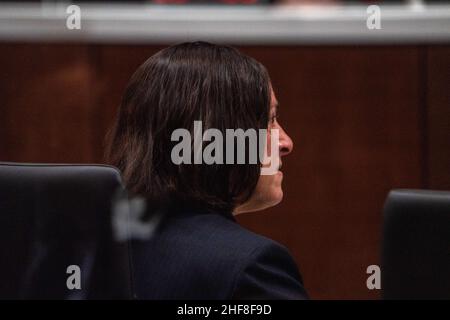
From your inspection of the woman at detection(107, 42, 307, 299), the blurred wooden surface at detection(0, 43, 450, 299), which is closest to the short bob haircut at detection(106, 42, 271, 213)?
the woman at detection(107, 42, 307, 299)

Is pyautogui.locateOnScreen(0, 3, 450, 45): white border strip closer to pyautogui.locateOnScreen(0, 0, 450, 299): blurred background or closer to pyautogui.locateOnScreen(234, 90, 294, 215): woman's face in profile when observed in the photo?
pyautogui.locateOnScreen(0, 0, 450, 299): blurred background

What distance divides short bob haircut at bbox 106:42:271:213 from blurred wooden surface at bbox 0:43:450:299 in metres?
0.88

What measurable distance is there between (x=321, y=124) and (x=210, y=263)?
42.6 inches

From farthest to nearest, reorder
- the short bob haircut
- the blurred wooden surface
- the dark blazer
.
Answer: the blurred wooden surface
the short bob haircut
the dark blazer

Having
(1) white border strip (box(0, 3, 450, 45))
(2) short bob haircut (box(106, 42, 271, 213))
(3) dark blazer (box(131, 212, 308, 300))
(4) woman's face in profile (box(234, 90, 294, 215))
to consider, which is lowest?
(3) dark blazer (box(131, 212, 308, 300))

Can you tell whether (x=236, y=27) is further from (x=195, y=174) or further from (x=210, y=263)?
(x=210, y=263)

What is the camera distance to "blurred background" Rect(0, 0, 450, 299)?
68.3 inches

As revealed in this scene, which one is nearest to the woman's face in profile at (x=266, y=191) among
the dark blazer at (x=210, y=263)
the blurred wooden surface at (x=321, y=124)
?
the dark blazer at (x=210, y=263)

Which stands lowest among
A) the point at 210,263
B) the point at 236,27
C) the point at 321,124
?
the point at 210,263

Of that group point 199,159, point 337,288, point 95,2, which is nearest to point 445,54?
point 337,288

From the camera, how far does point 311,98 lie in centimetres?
178

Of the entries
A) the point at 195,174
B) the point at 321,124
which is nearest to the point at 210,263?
the point at 195,174

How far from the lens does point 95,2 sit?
6.48 feet

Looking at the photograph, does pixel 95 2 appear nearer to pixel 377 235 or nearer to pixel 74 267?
pixel 377 235
